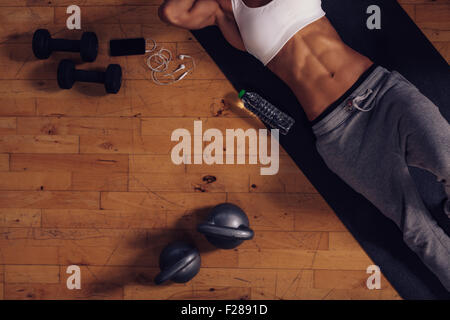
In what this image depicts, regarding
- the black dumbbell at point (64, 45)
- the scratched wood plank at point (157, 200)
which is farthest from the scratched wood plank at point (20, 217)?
the black dumbbell at point (64, 45)

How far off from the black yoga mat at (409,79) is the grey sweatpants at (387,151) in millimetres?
139

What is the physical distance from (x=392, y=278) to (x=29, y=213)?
63.5 inches

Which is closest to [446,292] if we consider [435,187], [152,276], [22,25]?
[435,187]

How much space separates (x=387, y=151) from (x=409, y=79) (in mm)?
399

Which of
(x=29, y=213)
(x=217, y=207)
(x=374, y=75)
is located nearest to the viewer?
(x=374, y=75)

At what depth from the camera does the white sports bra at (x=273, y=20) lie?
117cm

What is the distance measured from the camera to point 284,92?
1396 mm

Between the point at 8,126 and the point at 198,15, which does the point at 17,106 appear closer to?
the point at 8,126

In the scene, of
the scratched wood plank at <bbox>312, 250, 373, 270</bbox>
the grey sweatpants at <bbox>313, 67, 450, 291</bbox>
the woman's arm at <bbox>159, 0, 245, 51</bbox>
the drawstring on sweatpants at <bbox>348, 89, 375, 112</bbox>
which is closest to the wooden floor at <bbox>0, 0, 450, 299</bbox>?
the scratched wood plank at <bbox>312, 250, 373, 270</bbox>

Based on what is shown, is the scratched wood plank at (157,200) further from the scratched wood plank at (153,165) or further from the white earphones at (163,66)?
the white earphones at (163,66)

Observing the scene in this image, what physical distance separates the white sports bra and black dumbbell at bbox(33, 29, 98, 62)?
613mm

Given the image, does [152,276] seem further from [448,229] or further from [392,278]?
[448,229]

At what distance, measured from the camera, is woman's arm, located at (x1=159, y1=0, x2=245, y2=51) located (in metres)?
1.25

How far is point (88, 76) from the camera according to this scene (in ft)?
4.42
